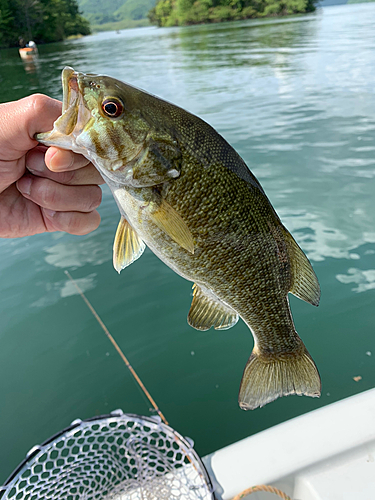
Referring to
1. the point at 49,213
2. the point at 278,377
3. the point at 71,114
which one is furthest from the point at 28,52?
the point at 278,377

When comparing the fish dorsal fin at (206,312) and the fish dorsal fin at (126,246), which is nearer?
the fish dorsal fin at (126,246)

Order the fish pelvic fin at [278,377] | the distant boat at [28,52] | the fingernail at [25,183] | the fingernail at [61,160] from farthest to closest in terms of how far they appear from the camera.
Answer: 1. the distant boat at [28,52]
2. the fingernail at [25,183]
3. the fish pelvic fin at [278,377]
4. the fingernail at [61,160]

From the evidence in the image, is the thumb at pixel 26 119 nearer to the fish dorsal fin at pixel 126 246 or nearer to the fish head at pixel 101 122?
the fish head at pixel 101 122

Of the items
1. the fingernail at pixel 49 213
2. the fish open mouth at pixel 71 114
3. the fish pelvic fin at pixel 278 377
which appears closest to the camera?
the fish open mouth at pixel 71 114

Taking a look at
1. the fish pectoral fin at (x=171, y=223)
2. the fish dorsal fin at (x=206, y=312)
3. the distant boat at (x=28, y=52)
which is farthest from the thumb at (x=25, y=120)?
the distant boat at (x=28, y=52)

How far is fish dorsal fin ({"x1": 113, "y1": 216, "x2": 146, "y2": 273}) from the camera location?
181 centimetres

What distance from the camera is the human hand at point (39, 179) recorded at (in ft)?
5.95

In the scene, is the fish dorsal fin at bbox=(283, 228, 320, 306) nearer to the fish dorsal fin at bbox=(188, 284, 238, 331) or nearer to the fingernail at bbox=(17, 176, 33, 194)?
the fish dorsal fin at bbox=(188, 284, 238, 331)

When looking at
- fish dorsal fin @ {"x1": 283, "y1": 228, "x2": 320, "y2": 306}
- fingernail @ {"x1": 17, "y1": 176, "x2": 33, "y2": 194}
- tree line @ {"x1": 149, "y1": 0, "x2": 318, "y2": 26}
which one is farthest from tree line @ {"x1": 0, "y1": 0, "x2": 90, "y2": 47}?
fish dorsal fin @ {"x1": 283, "y1": 228, "x2": 320, "y2": 306}

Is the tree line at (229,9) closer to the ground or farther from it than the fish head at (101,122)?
farther from it

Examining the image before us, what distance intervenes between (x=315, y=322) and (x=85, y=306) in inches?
131

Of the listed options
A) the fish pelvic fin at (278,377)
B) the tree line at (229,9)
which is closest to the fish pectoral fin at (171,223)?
the fish pelvic fin at (278,377)

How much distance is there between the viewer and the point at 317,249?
629 centimetres

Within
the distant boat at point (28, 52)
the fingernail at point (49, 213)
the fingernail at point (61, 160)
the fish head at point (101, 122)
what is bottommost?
the fingernail at point (49, 213)
